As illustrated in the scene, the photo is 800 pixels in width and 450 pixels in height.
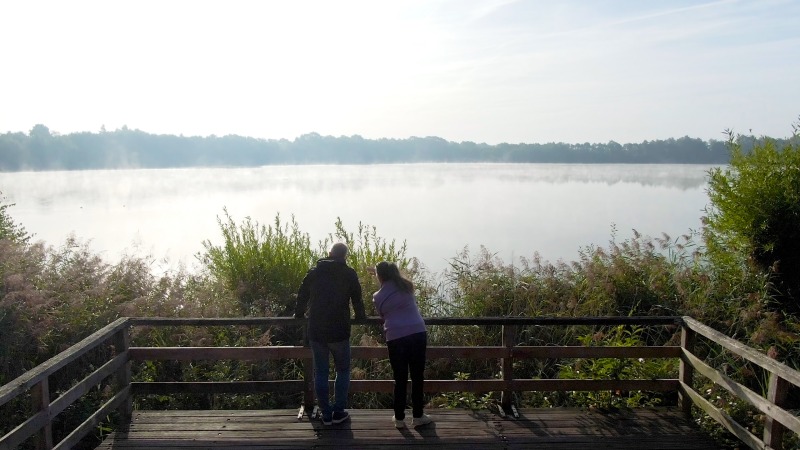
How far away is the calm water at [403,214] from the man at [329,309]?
8.55 meters

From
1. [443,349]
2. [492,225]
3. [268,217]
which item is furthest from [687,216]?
[443,349]

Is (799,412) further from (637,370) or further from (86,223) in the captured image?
(86,223)

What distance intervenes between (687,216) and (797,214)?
685 inches

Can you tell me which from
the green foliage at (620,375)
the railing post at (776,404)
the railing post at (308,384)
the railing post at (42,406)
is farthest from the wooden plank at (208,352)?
the railing post at (776,404)

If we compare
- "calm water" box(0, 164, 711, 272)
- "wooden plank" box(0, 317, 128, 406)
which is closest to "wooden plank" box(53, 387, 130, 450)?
"wooden plank" box(0, 317, 128, 406)

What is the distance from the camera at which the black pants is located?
595 cm

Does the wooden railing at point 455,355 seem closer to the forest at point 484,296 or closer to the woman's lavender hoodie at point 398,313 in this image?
the forest at point 484,296

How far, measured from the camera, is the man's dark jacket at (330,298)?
5.98 m

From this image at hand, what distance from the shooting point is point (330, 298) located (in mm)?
5973

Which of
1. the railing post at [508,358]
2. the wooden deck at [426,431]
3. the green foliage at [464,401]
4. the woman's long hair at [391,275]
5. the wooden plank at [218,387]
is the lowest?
the green foliage at [464,401]

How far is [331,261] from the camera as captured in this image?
602cm

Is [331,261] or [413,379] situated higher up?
[331,261]

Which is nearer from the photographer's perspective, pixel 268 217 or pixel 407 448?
pixel 407 448

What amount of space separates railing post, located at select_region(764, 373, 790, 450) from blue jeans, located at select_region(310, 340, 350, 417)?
11.7 ft
